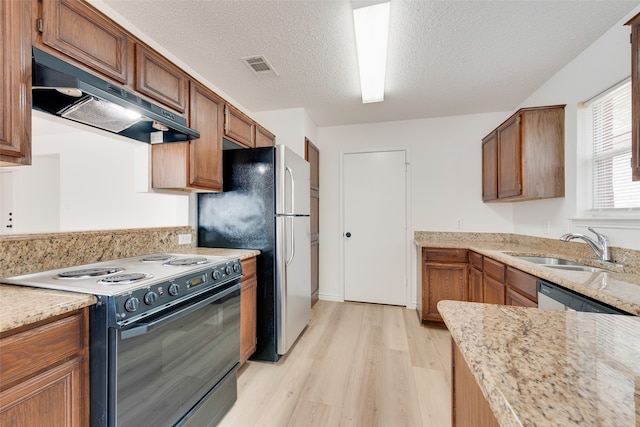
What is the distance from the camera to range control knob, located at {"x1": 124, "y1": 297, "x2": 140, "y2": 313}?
1.06 m

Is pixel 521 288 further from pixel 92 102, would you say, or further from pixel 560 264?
pixel 92 102

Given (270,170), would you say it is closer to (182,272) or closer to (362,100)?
(182,272)

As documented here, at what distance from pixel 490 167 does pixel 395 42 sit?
1911mm

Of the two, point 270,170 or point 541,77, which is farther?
point 541,77

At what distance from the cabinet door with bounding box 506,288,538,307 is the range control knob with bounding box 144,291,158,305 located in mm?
2147

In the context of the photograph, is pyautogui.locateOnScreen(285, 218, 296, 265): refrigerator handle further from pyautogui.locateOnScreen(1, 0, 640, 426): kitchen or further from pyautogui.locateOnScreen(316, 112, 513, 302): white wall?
pyautogui.locateOnScreen(316, 112, 513, 302): white wall

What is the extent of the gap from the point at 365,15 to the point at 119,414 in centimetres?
239

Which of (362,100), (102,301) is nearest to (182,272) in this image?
(102,301)

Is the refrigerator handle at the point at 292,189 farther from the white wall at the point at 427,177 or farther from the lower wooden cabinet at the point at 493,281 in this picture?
the lower wooden cabinet at the point at 493,281

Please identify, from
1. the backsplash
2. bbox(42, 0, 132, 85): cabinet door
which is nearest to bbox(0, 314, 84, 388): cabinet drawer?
the backsplash

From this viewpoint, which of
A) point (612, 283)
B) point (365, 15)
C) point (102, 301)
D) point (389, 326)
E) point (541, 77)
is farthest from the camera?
point (389, 326)

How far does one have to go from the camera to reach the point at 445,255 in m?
2.92

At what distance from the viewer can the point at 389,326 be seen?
2.97 meters

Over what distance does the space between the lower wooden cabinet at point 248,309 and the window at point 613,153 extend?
2.73 metres
